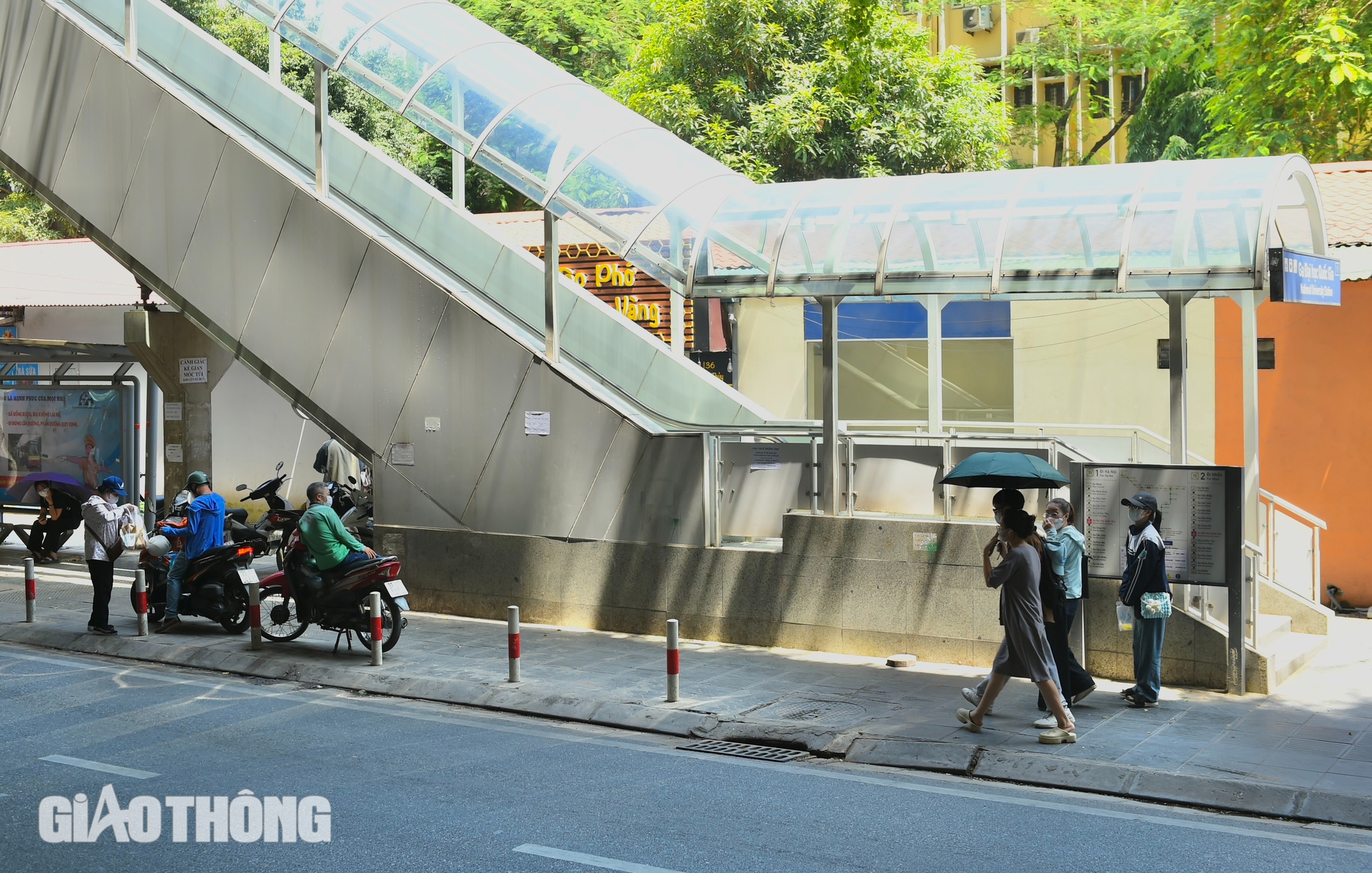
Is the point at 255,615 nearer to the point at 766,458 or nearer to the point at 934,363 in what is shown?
the point at 766,458

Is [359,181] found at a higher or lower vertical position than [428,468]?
higher

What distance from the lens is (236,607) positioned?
1294cm

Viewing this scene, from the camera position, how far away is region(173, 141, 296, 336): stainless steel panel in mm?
14891

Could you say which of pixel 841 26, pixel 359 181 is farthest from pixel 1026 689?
pixel 841 26

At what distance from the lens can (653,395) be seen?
1491cm

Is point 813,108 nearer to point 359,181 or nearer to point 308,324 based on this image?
point 359,181

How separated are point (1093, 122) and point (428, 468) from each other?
29800 mm

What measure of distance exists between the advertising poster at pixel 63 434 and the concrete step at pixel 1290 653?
14.1m

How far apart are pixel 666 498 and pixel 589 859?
6502 mm

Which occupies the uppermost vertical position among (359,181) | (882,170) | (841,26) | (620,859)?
(841,26)

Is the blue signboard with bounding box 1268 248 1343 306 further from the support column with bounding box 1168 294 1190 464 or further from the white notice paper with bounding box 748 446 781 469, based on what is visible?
the white notice paper with bounding box 748 446 781 469

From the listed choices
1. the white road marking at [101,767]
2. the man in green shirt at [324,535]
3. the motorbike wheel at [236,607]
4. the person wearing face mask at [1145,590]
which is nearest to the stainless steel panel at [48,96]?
the motorbike wheel at [236,607]

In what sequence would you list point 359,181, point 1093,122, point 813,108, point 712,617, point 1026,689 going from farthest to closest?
point 1093,122
point 813,108
point 359,181
point 712,617
point 1026,689

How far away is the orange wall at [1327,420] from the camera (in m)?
14.5
